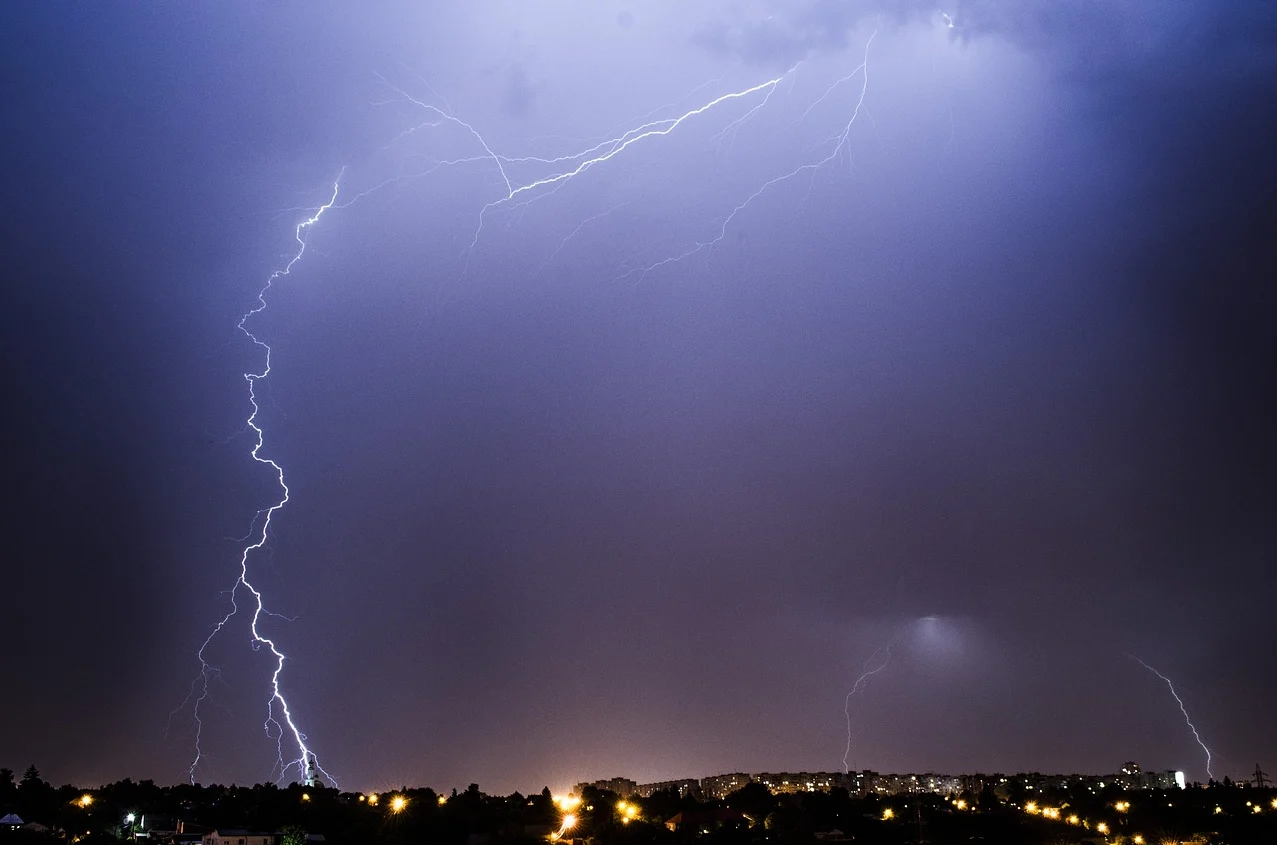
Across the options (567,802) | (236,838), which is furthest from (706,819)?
(236,838)

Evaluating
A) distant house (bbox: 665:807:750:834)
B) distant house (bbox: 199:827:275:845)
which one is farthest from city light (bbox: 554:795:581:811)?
distant house (bbox: 199:827:275:845)

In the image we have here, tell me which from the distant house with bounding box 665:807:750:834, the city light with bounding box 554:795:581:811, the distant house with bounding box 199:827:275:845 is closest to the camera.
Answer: the distant house with bounding box 199:827:275:845

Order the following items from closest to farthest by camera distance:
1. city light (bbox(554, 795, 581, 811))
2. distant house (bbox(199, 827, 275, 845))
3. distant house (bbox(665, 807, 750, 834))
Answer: distant house (bbox(199, 827, 275, 845)) → distant house (bbox(665, 807, 750, 834)) → city light (bbox(554, 795, 581, 811))

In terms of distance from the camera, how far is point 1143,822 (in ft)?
102

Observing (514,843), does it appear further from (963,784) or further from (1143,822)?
(963,784)

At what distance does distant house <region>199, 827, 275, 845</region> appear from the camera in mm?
24969

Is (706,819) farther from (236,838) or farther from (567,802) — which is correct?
(236,838)

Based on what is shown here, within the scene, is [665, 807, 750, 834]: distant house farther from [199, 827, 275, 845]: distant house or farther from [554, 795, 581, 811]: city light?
[199, 827, 275, 845]: distant house

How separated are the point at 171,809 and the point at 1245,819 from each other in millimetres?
37407

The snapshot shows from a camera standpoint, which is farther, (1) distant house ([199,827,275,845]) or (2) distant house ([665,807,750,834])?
(2) distant house ([665,807,750,834])

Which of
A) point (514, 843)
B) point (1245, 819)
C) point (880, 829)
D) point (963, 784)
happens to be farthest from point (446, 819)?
point (963, 784)

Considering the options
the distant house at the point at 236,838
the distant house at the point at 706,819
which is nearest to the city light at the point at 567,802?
the distant house at the point at 706,819

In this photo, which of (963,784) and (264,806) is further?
(963,784)

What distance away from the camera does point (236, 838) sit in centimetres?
2530
